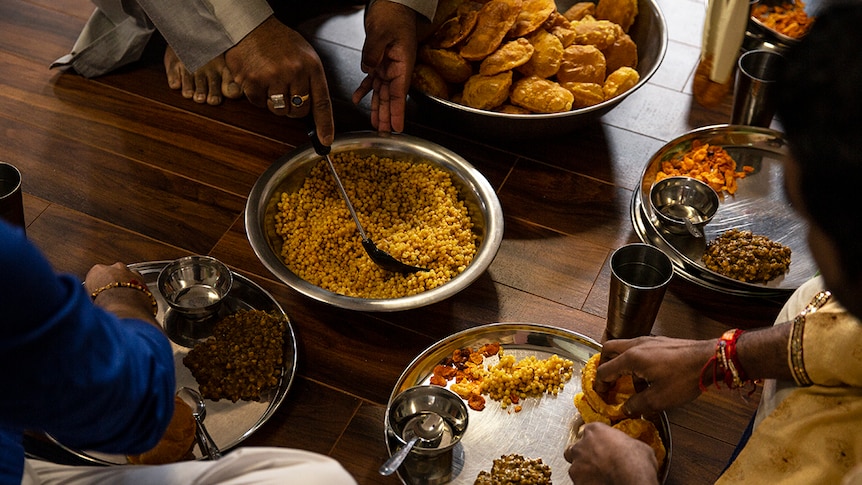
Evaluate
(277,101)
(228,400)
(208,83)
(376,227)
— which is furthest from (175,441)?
(208,83)

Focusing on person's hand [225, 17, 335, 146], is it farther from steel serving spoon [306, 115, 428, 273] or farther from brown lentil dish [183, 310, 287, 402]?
brown lentil dish [183, 310, 287, 402]

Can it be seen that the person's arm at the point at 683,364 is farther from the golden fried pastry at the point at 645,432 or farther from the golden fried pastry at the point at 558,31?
the golden fried pastry at the point at 558,31

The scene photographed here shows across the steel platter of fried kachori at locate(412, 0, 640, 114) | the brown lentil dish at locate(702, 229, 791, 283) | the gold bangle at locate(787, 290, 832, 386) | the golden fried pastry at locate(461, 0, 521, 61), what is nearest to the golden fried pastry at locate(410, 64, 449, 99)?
the steel platter of fried kachori at locate(412, 0, 640, 114)

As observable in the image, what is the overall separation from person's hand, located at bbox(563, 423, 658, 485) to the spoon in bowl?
2.41ft

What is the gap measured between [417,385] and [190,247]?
2.65 ft

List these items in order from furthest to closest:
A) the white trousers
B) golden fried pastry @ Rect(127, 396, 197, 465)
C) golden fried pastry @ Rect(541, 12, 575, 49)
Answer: golden fried pastry @ Rect(541, 12, 575, 49) → golden fried pastry @ Rect(127, 396, 197, 465) → the white trousers

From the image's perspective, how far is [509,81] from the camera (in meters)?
2.36

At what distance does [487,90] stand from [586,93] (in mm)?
292

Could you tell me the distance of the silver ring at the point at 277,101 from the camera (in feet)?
6.95

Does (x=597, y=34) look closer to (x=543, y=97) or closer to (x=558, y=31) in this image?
(x=558, y=31)

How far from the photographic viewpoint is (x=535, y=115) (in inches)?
91.0

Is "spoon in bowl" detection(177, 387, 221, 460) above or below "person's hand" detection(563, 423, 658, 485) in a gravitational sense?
below

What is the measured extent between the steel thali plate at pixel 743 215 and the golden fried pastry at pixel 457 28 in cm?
66

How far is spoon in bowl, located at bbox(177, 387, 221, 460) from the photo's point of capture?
5.63 ft
